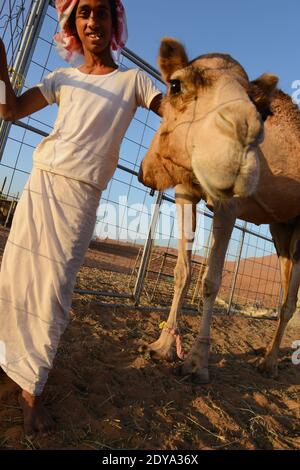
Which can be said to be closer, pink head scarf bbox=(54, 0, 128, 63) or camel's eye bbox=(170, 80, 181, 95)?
pink head scarf bbox=(54, 0, 128, 63)

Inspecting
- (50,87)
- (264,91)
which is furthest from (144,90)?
(264,91)

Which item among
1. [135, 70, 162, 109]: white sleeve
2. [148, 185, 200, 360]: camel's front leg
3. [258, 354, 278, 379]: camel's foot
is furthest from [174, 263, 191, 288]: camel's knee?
[135, 70, 162, 109]: white sleeve

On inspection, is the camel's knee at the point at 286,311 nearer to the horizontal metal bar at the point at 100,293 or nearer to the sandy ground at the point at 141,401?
the sandy ground at the point at 141,401

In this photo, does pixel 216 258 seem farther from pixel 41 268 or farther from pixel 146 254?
pixel 146 254

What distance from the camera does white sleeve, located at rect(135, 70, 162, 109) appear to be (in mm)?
2332

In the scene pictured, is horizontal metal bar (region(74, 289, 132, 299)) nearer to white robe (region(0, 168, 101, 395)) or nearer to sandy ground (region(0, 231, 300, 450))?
sandy ground (region(0, 231, 300, 450))

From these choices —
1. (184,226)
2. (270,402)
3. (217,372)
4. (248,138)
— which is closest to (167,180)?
(184,226)

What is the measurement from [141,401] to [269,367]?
2.10 m

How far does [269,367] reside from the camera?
4.12 meters

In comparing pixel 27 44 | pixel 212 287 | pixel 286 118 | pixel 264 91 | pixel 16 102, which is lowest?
pixel 212 287

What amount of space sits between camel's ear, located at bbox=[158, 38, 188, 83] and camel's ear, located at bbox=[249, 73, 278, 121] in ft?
1.82

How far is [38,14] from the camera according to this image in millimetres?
Answer: 3943

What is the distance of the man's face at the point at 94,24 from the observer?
7.32ft

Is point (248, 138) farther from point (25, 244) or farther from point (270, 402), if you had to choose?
point (270, 402)
